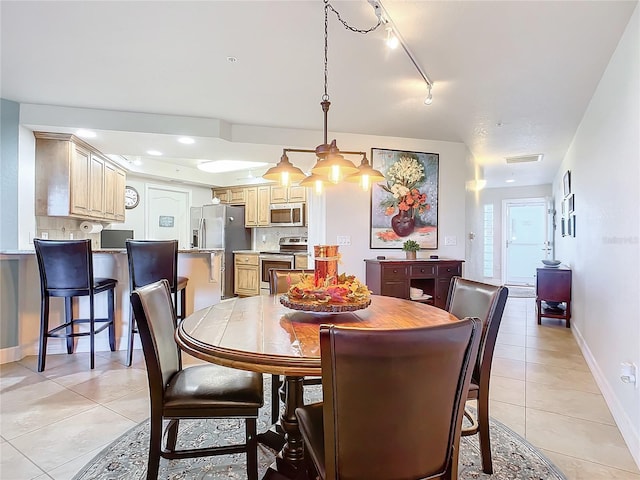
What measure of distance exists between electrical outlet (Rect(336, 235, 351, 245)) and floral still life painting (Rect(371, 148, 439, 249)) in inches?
11.8

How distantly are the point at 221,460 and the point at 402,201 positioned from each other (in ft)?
11.3

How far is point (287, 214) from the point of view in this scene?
648 centimetres

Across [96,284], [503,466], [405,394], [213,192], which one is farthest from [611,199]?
[213,192]

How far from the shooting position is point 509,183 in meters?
7.88

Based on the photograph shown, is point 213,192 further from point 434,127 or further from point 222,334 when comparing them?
point 222,334

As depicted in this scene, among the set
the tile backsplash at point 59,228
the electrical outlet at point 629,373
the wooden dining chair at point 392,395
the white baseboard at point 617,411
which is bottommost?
the white baseboard at point 617,411

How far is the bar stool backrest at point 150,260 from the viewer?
120 inches

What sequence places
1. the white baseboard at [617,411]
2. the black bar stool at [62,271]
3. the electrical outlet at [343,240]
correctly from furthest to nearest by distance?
the electrical outlet at [343,240], the black bar stool at [62,271], the white baseboard at [617,411]

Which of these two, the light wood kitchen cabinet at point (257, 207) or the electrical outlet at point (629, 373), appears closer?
the electrical outlet at point (629, 373)

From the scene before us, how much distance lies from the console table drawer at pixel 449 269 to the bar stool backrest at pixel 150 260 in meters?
2.84

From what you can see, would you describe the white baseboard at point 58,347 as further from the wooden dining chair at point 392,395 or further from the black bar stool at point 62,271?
the wooden dining chair at point 392,395

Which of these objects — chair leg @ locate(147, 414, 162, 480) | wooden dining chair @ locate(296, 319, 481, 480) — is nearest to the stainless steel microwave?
chair leg @ locate(147, 414, 162, 480)

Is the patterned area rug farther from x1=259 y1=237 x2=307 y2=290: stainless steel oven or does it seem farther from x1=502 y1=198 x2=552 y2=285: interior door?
x1=502 y1=198 x2=552 y2=285: interior door

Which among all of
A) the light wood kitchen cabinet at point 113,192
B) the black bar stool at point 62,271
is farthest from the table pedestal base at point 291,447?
the light wood kitchen cabinet at point 113,192
